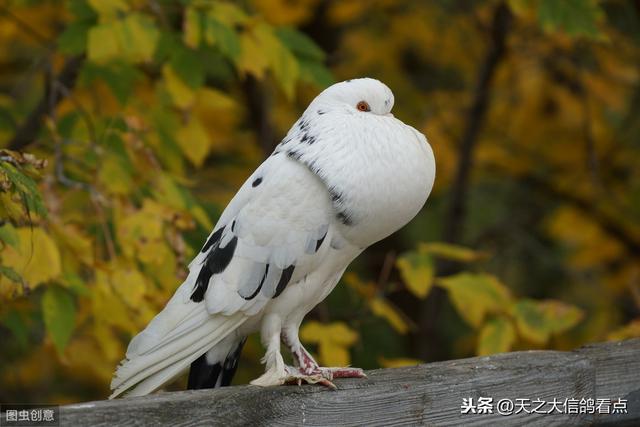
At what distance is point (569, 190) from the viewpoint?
516cm

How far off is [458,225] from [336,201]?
8.97 feet

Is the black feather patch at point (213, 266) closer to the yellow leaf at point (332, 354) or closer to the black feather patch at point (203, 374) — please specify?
the black feather patch at point (203, 374)

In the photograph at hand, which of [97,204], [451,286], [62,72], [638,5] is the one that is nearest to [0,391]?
[62,72]

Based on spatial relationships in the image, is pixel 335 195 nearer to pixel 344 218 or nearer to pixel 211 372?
pixel 344 218

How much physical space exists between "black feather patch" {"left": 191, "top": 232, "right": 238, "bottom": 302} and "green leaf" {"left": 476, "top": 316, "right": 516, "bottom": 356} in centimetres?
143

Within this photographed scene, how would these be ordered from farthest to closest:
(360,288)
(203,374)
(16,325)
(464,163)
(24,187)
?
1. (464,163)
2. (360,288)
3. (16,325)
4. (203,374)
5. (24,187)

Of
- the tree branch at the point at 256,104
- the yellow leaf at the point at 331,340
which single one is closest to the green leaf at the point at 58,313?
the yellow leaf at the point at 331,340

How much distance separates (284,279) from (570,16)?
68.8 inches

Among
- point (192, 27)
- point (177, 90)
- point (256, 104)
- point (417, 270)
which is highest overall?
point (192, 27)

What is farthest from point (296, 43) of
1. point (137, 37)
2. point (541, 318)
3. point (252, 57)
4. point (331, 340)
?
point (541, 318)

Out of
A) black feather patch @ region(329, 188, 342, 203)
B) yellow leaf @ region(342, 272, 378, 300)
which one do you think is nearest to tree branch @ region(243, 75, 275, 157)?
yellow leaf @ region(342, 272, 378, 300)

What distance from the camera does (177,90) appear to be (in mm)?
3268

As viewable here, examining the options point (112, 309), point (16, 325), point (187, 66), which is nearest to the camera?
point (112, 309)

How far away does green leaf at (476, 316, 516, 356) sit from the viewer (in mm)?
3443
